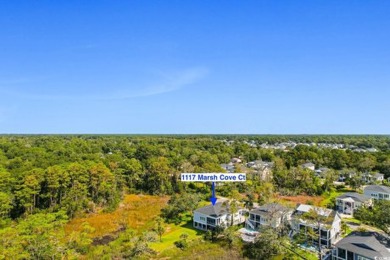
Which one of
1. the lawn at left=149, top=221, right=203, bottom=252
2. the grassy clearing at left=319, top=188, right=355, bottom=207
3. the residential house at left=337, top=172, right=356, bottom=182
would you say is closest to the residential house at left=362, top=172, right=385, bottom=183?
the residential house at left=337, top=172, right=356, bottom=182

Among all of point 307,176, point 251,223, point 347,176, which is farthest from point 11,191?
point 347,176

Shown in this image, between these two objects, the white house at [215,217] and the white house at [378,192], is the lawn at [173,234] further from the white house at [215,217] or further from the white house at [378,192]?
the white house at [378,192]

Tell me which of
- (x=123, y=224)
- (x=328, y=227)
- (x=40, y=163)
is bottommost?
(x=123, y=224)

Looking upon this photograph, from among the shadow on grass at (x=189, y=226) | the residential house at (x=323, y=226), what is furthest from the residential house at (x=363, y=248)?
the shadow on grass at (x=189, y=226)

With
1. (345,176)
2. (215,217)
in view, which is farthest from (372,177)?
(215,217)

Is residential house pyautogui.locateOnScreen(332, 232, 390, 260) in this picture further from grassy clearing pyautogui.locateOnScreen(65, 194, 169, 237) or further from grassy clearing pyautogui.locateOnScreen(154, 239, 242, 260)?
grassy clearing pyautogui.locateOnScreen(65, 194, 169, 237)

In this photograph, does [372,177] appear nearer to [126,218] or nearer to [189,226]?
[189,226]

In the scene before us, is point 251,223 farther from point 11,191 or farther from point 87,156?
point 87,156
